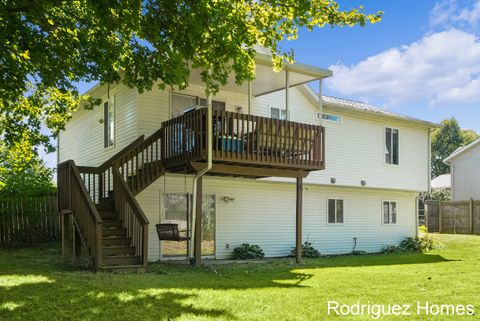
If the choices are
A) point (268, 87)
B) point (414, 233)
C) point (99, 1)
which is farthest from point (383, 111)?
point (99, 1)

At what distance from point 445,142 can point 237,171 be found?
178 feet

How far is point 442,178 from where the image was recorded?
154ft

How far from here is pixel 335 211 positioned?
2042 cm

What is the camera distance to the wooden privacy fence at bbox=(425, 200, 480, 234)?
94.9ft

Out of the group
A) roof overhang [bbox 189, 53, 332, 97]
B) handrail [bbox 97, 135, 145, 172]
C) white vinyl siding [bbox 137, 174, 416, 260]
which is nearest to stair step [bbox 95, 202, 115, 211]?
handrail [bbox 97, 135, 145, 172]

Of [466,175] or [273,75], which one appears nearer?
[273,75]

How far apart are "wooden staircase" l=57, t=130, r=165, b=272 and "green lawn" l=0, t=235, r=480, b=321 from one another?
24.3 inches

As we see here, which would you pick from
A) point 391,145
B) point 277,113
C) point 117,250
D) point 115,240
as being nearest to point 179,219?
point 115,240

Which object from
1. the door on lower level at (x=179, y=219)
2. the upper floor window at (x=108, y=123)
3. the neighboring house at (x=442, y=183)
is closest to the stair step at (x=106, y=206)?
the door on lower level at (x=179, y=219)

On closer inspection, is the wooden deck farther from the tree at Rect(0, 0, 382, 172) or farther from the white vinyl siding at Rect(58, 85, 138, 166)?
the tree at Rect(0, 0, 382, 172)

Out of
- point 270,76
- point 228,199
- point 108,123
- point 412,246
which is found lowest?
point 412,246

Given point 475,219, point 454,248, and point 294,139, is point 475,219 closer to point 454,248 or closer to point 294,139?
point 454,248

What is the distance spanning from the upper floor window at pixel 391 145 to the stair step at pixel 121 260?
13.4m

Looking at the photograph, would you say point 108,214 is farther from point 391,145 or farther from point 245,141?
point 391,145
